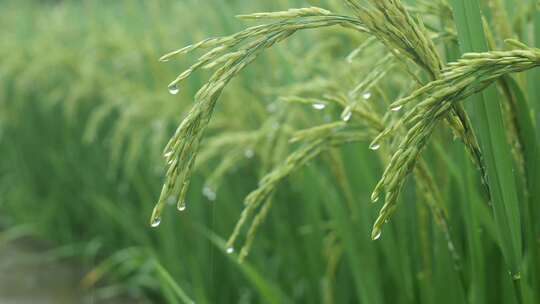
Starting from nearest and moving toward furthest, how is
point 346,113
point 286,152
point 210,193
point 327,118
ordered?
point 346,113 < point 210,193 < point 327,118 < point 286,152

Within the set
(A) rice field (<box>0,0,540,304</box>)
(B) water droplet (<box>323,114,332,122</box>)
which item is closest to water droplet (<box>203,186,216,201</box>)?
(A) rice field (<box>0,0,540,304</box>)

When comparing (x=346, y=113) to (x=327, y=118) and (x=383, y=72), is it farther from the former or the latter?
(x=327, y=118)

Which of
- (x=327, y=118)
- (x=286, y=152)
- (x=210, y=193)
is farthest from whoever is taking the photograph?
(x=286, y=152)

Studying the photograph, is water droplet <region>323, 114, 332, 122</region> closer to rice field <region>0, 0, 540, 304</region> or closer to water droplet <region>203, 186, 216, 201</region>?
rice field <region>0, 0, 540, 304</region>

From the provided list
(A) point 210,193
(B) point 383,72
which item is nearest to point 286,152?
(A) point 210,193

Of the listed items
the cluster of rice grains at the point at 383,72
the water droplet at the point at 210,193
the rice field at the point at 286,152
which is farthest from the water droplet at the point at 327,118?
the cluster of rice grains at the point at 383,72

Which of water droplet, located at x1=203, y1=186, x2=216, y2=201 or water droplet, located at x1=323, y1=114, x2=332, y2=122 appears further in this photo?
water droplet, located at x1=323, y1=114, x2=332, y2=122

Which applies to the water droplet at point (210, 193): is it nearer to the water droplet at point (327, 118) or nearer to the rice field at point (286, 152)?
the rice field at point (286, 152)

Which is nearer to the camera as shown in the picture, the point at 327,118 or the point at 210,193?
the point at 210,193
